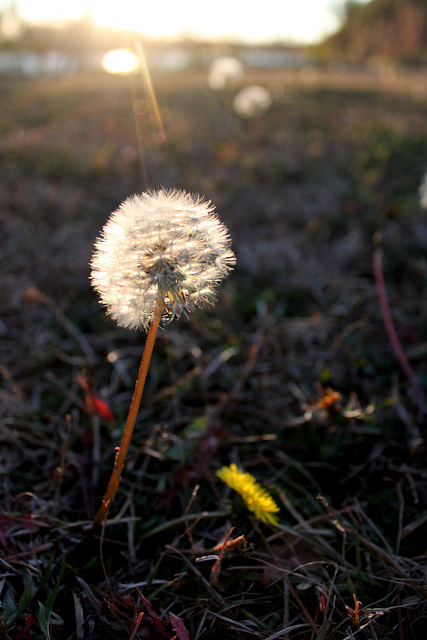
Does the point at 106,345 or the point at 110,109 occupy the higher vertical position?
the point at 110,109

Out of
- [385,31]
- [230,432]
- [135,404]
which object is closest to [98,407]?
[230,432]

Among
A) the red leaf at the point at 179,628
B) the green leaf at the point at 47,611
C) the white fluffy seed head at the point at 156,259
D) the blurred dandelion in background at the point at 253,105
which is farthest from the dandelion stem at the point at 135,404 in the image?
the blurred dandelion in background at the point at 253,105

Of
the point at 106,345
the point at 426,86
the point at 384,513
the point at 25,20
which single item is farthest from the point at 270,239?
the point at 25,20

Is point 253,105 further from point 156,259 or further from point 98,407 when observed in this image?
point 156,259

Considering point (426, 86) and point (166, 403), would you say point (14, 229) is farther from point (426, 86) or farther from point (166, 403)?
point (426, 86)

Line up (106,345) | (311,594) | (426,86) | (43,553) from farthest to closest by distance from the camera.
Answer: (426,86), (106,345), (43,553), (311,594)

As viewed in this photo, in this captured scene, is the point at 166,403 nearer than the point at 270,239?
Yes

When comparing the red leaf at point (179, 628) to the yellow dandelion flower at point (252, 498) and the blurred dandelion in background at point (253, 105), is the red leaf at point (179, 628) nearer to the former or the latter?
the yellow dandelion flower at point (252, 498)
